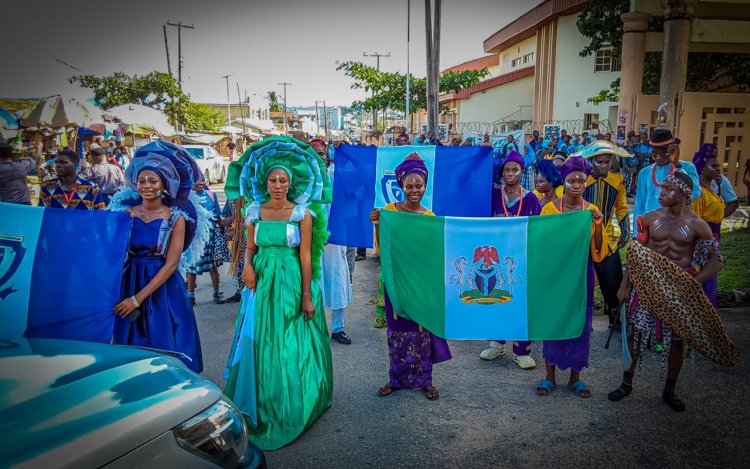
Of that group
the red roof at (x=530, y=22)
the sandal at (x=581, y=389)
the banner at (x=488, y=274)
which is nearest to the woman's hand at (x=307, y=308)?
the banner at (x=488, y=274)

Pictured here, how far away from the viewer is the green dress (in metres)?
3.62

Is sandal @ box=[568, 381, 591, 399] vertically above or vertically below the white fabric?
below

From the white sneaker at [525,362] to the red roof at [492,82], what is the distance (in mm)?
27684

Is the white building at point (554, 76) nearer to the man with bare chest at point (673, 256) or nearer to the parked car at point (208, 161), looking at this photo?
the parked car at point (208, 161)

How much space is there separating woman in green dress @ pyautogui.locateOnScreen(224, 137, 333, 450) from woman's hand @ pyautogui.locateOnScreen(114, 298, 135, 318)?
732mm

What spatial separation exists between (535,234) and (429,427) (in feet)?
5.33

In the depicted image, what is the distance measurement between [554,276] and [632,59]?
13.8 metres

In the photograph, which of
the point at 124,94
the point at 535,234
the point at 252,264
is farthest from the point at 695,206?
the point at 124,94

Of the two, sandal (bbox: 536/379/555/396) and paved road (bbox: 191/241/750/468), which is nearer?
paved road (bbox: 191/241/750/468)

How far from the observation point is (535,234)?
4027 millimetres

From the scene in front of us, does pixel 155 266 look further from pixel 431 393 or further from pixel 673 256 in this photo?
pixel 673 256

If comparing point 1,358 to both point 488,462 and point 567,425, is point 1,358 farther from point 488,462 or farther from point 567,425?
point 567,425

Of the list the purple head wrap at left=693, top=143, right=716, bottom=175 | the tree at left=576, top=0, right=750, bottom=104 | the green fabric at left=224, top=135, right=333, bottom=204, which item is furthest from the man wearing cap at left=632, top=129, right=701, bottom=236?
the tree at left=576, top=0, right=750, bottom=104

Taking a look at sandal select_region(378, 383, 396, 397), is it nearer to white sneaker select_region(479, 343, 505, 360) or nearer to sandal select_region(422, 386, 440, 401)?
sandal select_region(422, 386, 440, 401)
